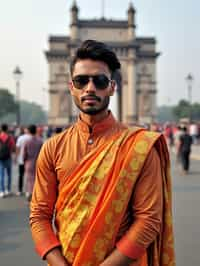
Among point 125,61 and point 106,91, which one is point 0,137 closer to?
point 106,91

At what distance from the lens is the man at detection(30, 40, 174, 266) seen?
1943 mm

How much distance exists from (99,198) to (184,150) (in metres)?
14.0

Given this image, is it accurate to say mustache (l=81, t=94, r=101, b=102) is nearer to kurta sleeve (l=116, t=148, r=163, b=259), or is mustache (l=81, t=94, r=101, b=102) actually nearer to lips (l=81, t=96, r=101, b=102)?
lips (l=81, t=96, r=101, b=102)

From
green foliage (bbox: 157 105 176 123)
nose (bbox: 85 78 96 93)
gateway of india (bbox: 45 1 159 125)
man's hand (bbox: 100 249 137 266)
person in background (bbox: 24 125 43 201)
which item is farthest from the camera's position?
green foliage (bbox: 157 105 176 123)

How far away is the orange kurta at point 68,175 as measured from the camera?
194 cm

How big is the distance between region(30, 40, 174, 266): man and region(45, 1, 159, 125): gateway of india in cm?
5814

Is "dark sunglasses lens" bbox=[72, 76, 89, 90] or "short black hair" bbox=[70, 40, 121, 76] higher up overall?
"short black hair" bbox=[70, 40, 121, 76]

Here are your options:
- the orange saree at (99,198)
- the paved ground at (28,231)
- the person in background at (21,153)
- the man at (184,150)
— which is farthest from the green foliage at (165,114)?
the orange saree at (99,198)

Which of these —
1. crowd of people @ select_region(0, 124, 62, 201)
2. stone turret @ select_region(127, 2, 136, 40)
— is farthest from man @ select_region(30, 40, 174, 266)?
stone turret @ select_region(127, 2, 136, 40)

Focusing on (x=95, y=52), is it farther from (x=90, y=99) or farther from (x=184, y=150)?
(x=184, y=150)

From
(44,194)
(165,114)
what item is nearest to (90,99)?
(44,194)

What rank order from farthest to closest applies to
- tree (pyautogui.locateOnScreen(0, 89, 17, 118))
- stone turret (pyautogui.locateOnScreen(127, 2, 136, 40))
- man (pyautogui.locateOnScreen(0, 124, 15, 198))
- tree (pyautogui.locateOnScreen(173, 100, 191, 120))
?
tree (pyautogui.locateOnScreen(0, 89, 17, 118)) < tree (pyautogui.locateOnScreen(173, 100, 191, 120)) < stone turret (pyautogui.locateOnScreen(127, 2, 136, 40)) < man (pyautogui.locateOnScreen(0, 124, 15, 198))

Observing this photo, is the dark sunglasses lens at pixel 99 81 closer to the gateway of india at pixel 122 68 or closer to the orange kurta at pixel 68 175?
the orange kurta at pixel 68 175

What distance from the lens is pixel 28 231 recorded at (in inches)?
263
